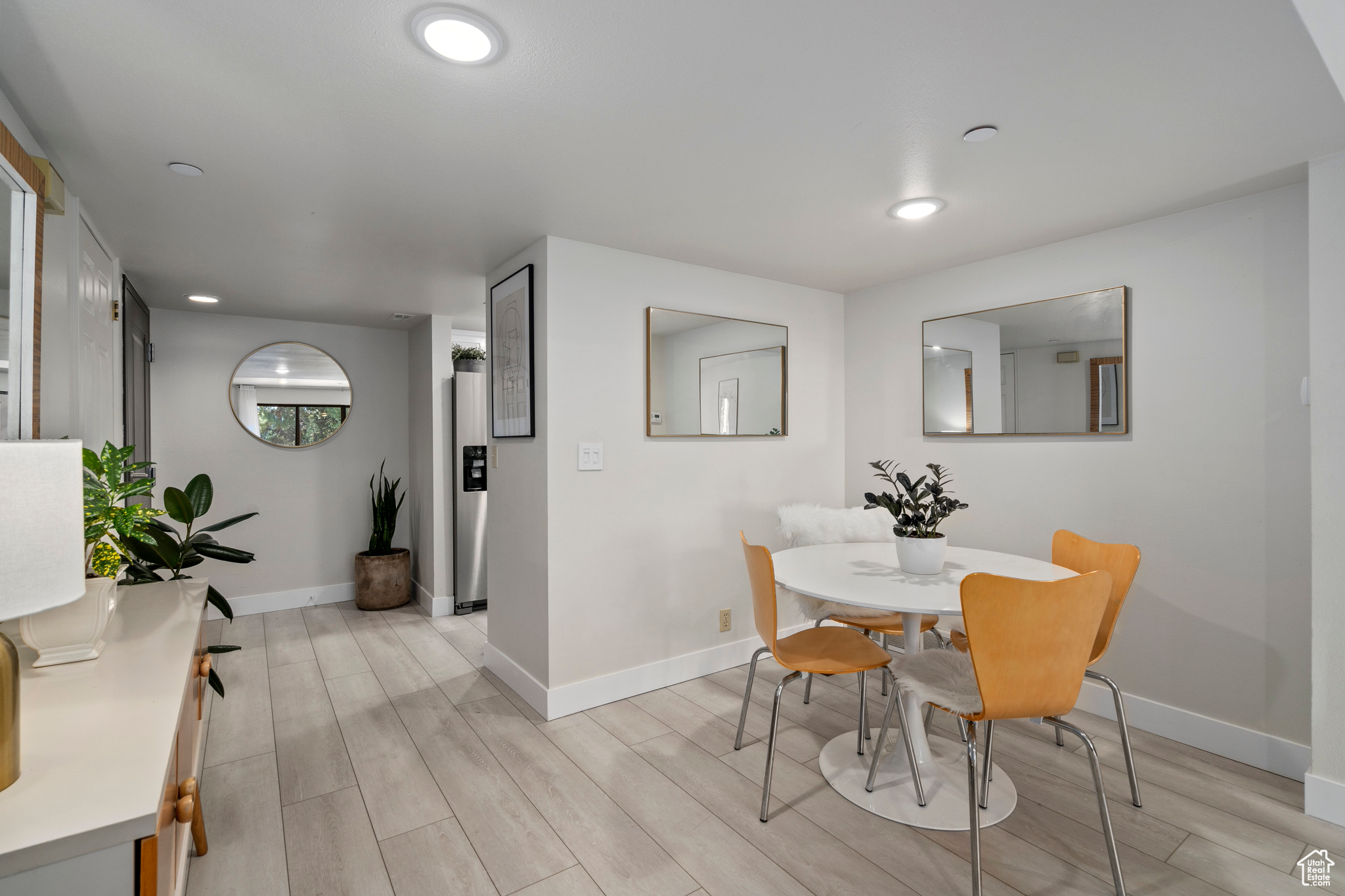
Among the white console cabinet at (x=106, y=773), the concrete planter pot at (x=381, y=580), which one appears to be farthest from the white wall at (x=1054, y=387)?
the concrete planter pot at (x=381, y=580)

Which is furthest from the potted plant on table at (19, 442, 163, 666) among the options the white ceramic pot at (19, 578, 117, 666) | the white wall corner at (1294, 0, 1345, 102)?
the white wall corner at (1294, 0, 1345, 102)

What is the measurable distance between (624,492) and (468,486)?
1913mm

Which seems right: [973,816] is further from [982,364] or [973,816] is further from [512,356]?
[512,356]

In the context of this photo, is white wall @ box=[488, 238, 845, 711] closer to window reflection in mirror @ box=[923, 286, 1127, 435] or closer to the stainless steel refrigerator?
window reflection in mirror @ box=[923, 286, 1127, 435]

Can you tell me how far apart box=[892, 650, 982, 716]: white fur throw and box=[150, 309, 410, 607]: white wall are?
165 inches

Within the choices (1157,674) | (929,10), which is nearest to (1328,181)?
(929,10)

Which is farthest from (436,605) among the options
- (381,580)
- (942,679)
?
(942,679)

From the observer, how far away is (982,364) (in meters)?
3.12

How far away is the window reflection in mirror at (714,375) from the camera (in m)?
3.07

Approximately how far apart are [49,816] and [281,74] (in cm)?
156

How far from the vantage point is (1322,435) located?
2000 mm

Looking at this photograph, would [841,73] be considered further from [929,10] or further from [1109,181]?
[1109,181]

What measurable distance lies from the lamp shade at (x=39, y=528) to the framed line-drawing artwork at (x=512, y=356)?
6.52 ft

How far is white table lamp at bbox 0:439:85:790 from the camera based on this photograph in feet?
2.60
